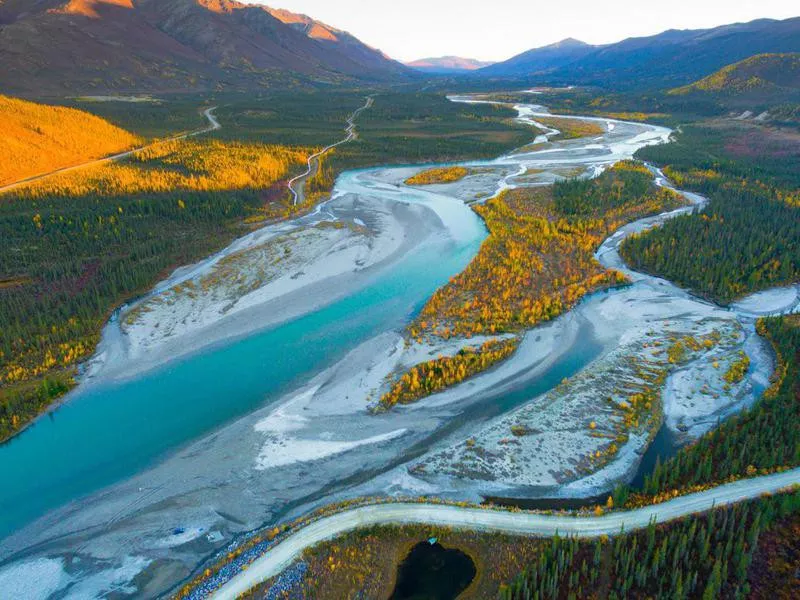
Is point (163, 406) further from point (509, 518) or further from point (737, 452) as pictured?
point (737, 452)

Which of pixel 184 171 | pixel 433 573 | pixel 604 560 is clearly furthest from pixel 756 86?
pixel 433 573

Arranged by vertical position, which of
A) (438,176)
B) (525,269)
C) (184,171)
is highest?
(184,171)

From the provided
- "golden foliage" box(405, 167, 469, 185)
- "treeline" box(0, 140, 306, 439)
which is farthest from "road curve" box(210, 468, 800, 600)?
"golden foliage" box(405, 167, 469, 185)

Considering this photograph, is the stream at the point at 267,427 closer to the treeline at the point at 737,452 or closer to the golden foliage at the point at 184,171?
the treeline at the point at 737,452

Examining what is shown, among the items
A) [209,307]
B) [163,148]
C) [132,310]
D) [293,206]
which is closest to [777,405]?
[209,307]

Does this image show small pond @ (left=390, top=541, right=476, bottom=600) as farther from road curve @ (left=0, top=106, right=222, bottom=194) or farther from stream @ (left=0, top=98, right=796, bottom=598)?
road curve @ (left=0, top=106, right=222, bottom=194)
